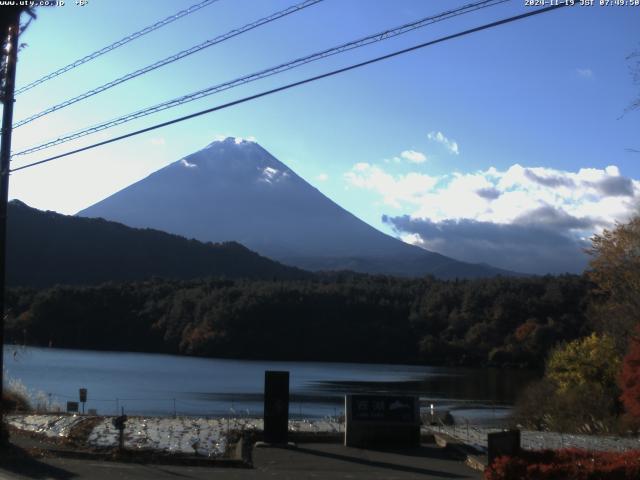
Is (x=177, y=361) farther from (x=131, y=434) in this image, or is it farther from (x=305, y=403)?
(x=131, y=434)

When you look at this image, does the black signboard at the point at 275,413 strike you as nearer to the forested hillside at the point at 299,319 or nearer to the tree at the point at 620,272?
the tree at the point at 620,272

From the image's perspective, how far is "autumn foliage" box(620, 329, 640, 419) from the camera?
82.0 ft

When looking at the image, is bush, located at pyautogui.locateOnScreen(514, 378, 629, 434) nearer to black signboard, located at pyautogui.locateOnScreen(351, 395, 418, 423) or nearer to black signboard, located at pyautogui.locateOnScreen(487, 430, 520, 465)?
black signboard, located at pyautogui.locateOnScreen(351, 395, 418, 423)

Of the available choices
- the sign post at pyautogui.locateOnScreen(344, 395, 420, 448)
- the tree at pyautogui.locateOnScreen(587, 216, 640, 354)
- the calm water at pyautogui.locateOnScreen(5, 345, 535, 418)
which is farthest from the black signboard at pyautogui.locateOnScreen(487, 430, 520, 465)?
the tree at pyautogui.locateOnScreen(587, 216, 640, 354)

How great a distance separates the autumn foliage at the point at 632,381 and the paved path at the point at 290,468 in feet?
35.4

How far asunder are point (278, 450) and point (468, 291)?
75.8 m

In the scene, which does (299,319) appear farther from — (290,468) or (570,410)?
(290,468)

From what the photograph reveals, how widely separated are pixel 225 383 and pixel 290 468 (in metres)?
42.1

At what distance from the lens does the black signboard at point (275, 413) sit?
55.7 feet

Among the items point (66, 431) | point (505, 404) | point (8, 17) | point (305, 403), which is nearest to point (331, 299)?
point (505, 404)

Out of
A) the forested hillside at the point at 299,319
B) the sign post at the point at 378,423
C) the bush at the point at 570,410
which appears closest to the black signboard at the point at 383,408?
the sign post at the point at 378,423

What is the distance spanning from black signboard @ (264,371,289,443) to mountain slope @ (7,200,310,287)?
86990 millimetres

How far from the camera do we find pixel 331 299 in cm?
9206

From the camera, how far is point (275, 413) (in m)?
17.0
